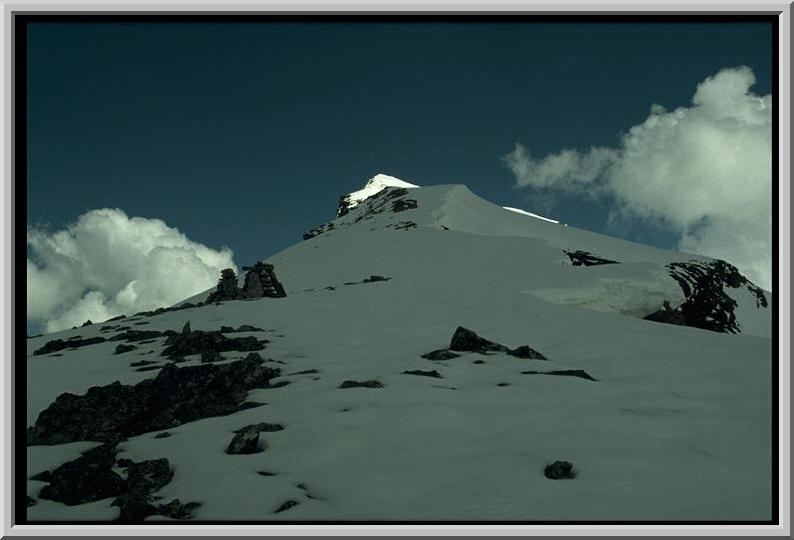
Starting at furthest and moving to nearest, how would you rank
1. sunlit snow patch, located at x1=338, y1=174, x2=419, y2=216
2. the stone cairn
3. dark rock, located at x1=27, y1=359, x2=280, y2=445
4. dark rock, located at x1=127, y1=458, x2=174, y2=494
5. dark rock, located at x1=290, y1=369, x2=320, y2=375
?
1. sunlit snow patch, located at x1=338, y1=174, x2=419, y2=216
2. the stone cairn
3. dark rock, located at x1=290, y1=369, x2=320, y2=375
4. dark rock, located at x1=27, y1=359, x2=280, y2=445
5. dark rock, located at x1=127, y1=458, x2=174, y2=494

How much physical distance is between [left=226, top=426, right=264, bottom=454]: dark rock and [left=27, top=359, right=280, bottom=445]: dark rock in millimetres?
1859

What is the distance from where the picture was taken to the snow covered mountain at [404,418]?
5969 mm

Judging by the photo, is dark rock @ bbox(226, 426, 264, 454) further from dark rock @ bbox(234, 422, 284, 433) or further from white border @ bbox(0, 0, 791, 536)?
white border @ bbox(0, 0, 791, 536)

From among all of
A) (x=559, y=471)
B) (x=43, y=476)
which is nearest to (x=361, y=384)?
(x=559, y=471)

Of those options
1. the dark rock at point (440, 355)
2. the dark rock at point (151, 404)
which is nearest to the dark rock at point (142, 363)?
the dark rock at point (151, 404)

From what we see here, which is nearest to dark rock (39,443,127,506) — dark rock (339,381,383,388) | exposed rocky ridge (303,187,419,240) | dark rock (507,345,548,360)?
dark rock (339,381,383,388)

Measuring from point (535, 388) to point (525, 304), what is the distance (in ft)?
33.5

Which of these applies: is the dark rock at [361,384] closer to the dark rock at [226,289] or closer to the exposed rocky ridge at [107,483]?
the exposed rocky ridge at [107,483]

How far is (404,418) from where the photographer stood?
8.07m

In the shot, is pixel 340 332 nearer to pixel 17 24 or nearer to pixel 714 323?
pixel 17 24

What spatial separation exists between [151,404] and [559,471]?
23.9 feet

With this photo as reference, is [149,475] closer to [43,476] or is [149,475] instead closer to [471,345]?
[43,476]

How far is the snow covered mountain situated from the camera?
597 centimetres

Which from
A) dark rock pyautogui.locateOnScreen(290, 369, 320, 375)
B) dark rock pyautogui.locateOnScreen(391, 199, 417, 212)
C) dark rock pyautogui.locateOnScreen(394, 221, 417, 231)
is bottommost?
dark rock pyautogui.locateOnScreen(290, 369, 320, 375)
